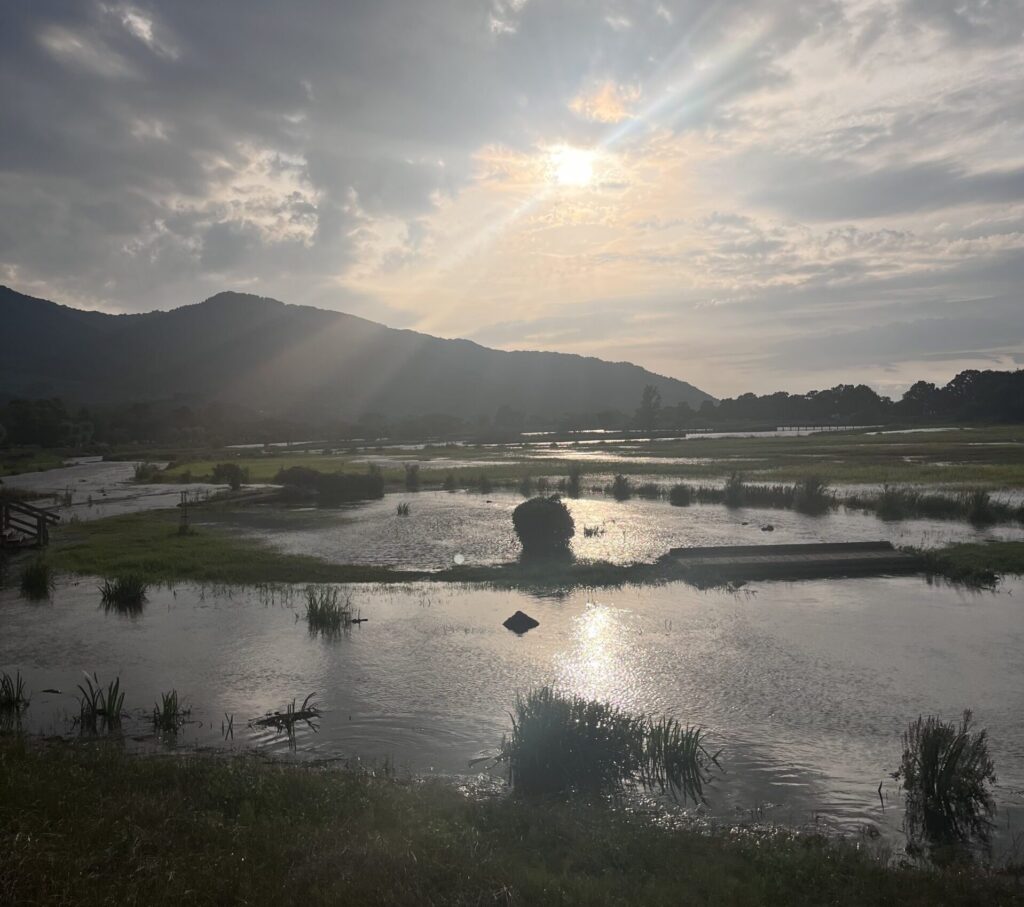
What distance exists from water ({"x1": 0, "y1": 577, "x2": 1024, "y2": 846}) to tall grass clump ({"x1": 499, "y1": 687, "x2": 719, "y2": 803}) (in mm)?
582

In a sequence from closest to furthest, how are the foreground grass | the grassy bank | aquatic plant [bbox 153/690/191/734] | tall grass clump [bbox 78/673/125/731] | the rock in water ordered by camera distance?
the foreground grass, aquatic plant [bbox 153/690/191/734], tall grass clump [bbox 78/673/125/731], the rock in water, the grassy bank

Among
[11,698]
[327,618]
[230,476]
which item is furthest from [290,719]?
[230,476]

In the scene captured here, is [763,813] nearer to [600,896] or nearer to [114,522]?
[600,896]

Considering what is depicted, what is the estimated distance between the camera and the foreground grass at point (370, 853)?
6.73 meters

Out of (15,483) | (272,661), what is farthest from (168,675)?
(15,483)

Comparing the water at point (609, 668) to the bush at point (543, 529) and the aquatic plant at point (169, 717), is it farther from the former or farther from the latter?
the bush at point (543, 529)

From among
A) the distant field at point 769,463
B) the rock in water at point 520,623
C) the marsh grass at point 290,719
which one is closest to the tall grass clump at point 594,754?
the marsh grass at point 290,719

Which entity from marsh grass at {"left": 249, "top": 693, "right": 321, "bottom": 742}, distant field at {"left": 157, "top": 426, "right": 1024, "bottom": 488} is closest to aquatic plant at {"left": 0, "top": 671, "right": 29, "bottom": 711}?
marsh grass at {"left": 249, "top": 693, "right": 321, "bottom": 742}

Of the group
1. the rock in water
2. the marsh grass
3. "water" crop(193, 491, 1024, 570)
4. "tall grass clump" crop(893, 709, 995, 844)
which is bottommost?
"water" crop(193, 491, 1024, 570)

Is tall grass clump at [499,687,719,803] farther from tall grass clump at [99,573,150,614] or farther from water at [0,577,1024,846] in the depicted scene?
tall grass clump at [99,573,150,614]

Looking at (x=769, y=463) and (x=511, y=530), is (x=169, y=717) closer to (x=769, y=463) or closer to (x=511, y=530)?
(x=511, y=530)

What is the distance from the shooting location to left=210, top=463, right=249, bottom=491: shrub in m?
58.9

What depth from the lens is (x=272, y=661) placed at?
16.6 m

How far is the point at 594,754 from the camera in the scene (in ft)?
35.6
